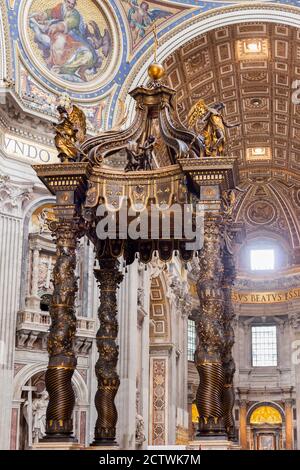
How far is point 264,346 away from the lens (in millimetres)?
28531

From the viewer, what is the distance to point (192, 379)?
2569 cm

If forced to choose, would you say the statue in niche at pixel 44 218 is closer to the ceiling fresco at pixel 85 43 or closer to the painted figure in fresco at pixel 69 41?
the ceiling fresco at pixel 85 43

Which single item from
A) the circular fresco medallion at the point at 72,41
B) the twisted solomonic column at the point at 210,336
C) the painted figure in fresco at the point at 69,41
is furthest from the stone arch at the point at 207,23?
the twisted solomonic column at the point at 210,336

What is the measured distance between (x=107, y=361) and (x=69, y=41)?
8.58 metres

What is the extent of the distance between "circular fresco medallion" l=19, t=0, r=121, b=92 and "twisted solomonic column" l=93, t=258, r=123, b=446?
6.75m

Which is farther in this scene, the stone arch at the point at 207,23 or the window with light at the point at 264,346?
the window with light at the point at 264,346

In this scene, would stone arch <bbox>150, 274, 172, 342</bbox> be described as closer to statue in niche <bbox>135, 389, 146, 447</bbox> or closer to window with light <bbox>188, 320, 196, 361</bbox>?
statue in niche <bbox>135, 389, 146, 447</bbox>

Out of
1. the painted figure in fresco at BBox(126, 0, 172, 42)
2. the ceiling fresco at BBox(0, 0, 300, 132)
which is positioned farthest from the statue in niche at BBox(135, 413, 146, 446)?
the painted figure in fresco at BBox(126, 0, 172, 42)

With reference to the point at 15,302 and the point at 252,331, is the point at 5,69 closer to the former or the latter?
the point at 15,302

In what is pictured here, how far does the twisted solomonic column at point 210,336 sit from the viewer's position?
28.7 feet

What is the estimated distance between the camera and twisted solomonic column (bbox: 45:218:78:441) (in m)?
8.92

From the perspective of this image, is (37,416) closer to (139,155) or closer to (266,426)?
(139,155)

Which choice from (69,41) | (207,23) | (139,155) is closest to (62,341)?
(139,155)

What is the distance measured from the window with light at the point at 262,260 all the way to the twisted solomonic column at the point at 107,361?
1844 centimetres
